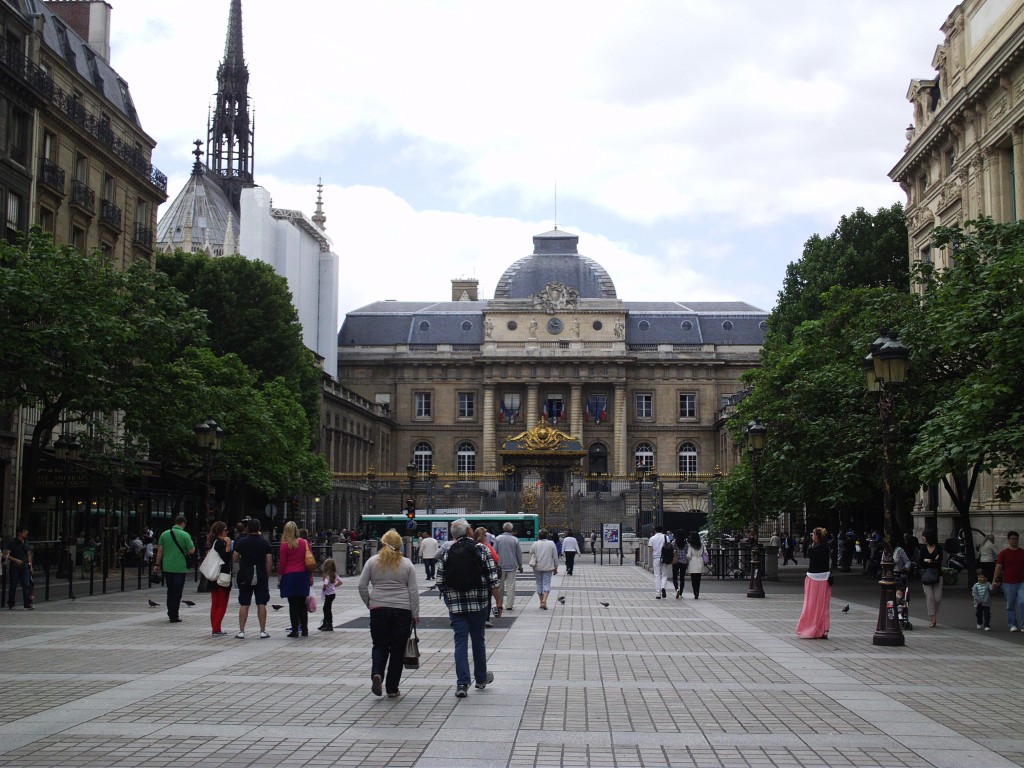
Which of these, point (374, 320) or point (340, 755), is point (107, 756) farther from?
point (374, 320)

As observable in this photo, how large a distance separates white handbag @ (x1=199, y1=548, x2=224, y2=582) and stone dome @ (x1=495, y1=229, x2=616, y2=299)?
78230 millimetres

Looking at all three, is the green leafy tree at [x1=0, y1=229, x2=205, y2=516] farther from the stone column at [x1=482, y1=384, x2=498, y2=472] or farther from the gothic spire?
the gothic spire

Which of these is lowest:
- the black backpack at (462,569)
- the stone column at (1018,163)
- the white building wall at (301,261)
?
the black backpack at (462,569)

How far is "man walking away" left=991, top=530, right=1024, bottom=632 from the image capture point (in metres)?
19.7

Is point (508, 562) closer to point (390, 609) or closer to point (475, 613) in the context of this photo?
point (475, 613)

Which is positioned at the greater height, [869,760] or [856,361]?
[856,361]

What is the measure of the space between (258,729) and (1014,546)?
1424 cm

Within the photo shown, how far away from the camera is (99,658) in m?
15.3

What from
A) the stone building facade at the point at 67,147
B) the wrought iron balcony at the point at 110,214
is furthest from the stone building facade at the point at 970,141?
the wrought iron balcony at the point at 110,214

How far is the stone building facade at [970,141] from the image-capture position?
3525 centimetres

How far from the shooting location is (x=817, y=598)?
731 inches

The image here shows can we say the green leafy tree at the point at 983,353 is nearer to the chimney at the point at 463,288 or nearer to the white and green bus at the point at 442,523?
the white and green bus at the point at 442,523

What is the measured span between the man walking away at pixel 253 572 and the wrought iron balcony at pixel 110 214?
2861cm

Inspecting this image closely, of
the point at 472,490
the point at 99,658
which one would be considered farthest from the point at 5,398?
the point at 472,490
